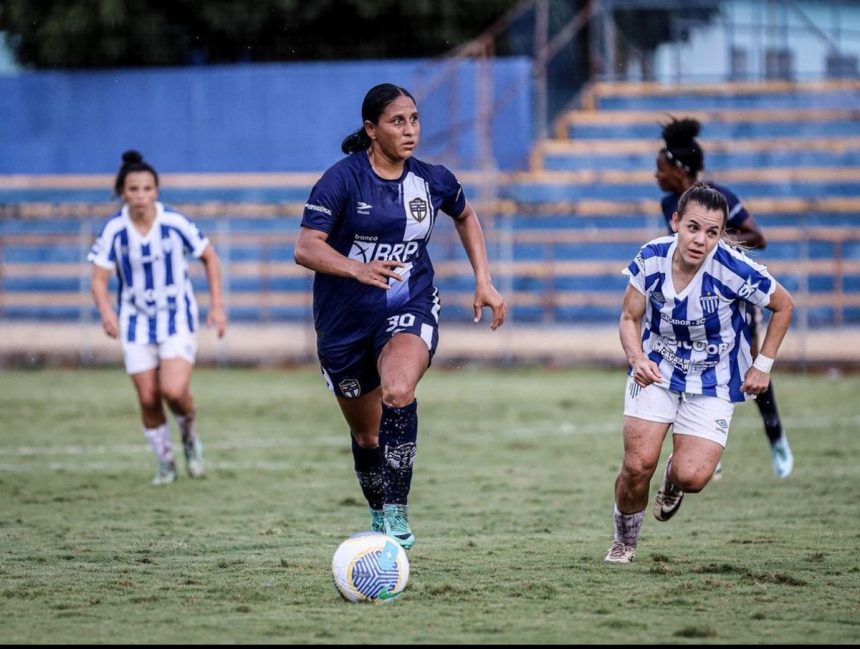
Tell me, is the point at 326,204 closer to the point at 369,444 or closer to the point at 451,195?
the point at 451,195

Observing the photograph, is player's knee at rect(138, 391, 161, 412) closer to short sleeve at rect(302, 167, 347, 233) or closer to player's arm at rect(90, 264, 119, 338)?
player's arm at rect(90, 264, 119, 338)

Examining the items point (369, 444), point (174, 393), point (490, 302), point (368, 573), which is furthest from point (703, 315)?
→ point (174, 393)

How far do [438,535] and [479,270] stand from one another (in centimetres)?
156

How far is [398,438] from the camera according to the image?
22.5 ft

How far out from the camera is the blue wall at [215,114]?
24.1m

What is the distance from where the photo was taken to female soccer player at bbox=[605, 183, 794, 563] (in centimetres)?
682

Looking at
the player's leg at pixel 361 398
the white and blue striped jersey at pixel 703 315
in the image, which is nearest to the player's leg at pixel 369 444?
the player's leg at pixel 361 398

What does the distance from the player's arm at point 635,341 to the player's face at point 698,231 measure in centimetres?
31

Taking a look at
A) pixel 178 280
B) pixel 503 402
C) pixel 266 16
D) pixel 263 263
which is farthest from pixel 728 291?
pixel 266 16

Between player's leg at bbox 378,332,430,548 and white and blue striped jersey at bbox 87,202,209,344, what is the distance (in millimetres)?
3833

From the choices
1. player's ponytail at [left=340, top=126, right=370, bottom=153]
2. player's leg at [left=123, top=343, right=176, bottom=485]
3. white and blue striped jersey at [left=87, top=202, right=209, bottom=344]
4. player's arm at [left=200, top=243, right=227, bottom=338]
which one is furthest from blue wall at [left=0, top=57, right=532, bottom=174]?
player's ponytail at [left=340, top=126, right=370, bottom=153]

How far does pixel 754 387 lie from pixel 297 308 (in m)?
16.1

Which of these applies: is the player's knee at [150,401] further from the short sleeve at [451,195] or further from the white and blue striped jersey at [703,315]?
the white and blue striped jersey at [703,315]

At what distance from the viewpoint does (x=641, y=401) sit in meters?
6.95
